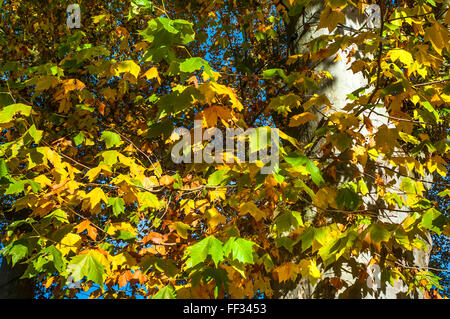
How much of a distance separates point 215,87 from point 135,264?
1.50 m

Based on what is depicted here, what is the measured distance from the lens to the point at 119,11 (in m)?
6.59

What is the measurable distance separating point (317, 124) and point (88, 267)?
218 cm

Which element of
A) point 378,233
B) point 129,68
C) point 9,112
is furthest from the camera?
point 129,68

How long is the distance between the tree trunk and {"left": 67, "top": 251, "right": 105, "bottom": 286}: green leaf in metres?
1.45

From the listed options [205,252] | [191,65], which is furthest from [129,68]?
[205,252]

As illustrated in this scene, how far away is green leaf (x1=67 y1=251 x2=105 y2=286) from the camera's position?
1.77 meters

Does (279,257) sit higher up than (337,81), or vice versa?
(337,81)

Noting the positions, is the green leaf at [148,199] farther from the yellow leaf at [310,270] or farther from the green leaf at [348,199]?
the green leaf at [348,199]

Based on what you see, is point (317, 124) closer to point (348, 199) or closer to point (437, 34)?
point (348, 199)

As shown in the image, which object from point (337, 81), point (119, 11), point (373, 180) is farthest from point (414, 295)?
point (119, 11)

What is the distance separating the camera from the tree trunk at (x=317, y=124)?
2373 millimetres

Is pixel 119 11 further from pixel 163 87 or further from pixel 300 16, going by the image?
pixel 300 16

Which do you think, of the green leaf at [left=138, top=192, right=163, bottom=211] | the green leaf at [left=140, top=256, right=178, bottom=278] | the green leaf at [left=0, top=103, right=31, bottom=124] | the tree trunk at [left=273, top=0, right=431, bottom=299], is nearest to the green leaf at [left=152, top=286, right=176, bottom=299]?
the green leaf at [left=140, top=256, right=178, bottom=278]

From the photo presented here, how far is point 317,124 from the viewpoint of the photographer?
2.93m
